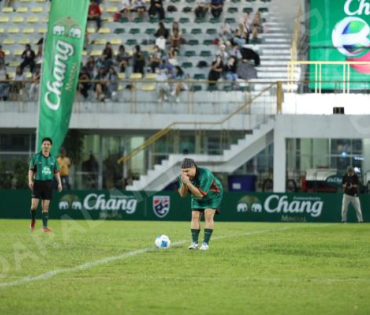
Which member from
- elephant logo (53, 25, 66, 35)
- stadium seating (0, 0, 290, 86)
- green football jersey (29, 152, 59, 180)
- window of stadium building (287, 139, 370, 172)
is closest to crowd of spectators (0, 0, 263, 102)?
stadium seating (0, 0, 290, 86)

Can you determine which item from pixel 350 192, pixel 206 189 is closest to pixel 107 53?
pixel 350 192

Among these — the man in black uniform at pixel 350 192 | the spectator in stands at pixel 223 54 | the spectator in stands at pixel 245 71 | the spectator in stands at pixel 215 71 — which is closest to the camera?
the man in black uniform at pixel 350 192

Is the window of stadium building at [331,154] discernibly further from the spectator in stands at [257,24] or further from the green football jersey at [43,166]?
the green football jersey at [43,166]

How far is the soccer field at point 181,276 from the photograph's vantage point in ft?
33.5

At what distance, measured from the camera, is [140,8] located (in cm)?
4159

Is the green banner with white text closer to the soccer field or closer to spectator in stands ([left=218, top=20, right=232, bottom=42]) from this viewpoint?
spectator in stands ([left=218, top=20, right=232, bottom=42])

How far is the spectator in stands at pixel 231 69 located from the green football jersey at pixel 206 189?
20869 millimetres

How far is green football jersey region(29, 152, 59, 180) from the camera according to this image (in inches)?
875

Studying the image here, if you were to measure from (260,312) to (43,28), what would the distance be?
33.5 meters

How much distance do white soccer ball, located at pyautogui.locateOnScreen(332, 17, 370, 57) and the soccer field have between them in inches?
713

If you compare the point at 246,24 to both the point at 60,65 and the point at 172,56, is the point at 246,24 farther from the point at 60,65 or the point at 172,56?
the point at 60,65

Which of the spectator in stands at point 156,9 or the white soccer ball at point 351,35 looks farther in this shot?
the spectator in stands at point 156,9

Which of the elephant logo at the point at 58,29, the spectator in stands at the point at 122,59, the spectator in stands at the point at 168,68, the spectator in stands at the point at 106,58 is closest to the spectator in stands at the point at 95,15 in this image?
the spectator in stands at the point at 106,58

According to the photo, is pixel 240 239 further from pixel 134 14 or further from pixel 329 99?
pixel 134 14
